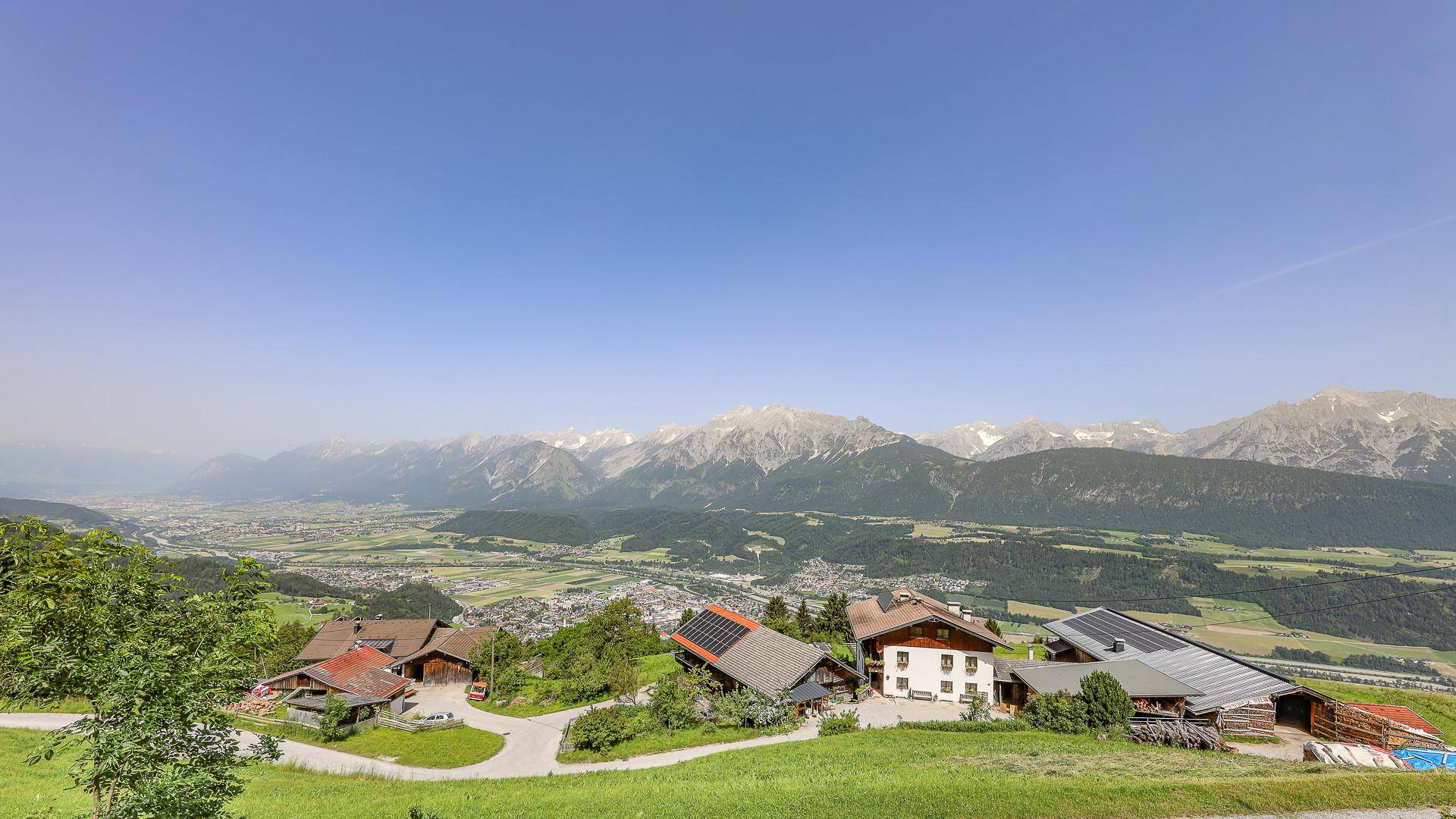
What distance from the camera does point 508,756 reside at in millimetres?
35875

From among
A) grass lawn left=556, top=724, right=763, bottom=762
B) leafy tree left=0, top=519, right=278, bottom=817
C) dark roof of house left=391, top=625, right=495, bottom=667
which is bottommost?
dark roof of house left=391, top=625, right=495, bottom=667

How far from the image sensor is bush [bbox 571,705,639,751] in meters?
35.2

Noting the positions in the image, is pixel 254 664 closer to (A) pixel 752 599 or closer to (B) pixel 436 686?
(B) pixel 436 686

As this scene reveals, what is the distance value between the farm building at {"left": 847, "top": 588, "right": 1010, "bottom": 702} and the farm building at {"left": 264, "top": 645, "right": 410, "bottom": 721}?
4082cm

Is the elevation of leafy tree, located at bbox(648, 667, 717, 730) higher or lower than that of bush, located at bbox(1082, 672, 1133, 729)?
lower

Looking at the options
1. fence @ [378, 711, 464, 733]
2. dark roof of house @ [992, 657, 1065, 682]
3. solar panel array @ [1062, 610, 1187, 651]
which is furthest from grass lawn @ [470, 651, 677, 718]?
solar panel array @ [1062, 610, 1187, 651]

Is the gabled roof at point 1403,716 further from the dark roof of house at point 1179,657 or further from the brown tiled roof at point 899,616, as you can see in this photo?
the brown tiled roof at point 899,616

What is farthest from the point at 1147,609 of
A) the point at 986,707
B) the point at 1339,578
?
the point at 986,707

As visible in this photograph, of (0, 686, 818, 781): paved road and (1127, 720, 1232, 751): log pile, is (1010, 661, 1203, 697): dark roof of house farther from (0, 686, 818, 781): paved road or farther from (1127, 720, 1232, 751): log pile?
(0, 686, 818, 781): paved road

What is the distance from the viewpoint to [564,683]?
50.6m

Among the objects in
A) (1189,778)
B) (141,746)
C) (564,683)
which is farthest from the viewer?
(564,683)

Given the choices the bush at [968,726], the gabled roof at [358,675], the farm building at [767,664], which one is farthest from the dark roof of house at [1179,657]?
the gabled roof at [358,675]

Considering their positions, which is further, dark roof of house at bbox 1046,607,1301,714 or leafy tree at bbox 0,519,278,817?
dark roof of house at bbox 1046,607,1301,714

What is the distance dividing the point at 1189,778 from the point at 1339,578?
24350cm
